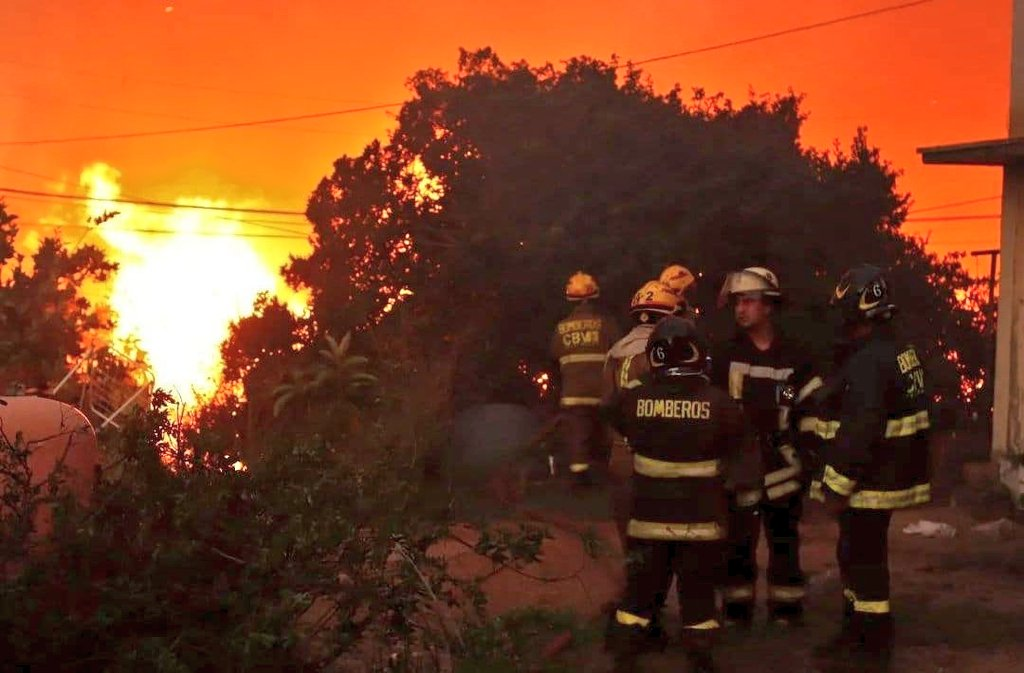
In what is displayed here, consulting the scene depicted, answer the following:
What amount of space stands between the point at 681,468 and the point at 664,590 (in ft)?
2.20

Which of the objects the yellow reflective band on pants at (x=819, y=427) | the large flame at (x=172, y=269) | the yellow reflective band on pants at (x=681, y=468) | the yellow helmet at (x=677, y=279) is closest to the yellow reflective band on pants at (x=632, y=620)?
the yellow reflective band on pants at (x=681, y=468)

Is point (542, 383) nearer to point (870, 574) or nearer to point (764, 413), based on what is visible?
point (764, 413)

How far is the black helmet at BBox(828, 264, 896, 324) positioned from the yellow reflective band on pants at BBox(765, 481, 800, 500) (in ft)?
3.23

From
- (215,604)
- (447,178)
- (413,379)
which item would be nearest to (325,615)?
(215,604)

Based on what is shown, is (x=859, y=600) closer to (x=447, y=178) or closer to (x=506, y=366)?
(x=506, y=366)

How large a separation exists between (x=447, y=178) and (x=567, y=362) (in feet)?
17.7

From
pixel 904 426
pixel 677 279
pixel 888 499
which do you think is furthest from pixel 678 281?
pixel 888 499

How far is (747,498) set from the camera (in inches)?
274

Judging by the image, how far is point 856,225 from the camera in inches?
660

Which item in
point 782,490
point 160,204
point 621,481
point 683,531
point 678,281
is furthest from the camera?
point 160,204

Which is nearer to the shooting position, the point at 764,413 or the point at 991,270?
the point at 764,413

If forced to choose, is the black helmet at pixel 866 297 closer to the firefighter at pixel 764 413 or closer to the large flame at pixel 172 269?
the firefighter at pixel 764 413

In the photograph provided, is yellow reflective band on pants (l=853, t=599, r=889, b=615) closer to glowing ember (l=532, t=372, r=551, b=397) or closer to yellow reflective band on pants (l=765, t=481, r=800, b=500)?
yellow reflective band on pants (l=765, t=481, r=800, b=500)

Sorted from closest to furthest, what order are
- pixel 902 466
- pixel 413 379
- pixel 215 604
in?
pixel 215 604 < pixel 902 466 < pixel 413 379
